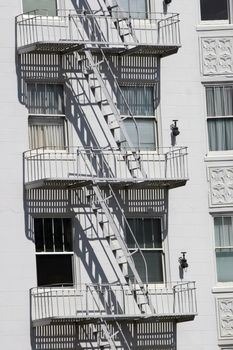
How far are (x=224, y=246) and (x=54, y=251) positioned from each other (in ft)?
14.1

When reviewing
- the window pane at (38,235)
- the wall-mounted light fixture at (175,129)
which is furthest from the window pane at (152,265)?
the wall-mounted light fixture at (175,129)

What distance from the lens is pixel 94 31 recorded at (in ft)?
172

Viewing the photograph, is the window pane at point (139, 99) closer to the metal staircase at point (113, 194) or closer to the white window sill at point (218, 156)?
the metal staircase at point (113, 194)

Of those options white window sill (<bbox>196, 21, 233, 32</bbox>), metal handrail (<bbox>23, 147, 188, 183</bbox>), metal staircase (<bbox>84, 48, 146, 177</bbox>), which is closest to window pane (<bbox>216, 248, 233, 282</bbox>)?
metal handrail (<bbox>23, 147, 188, 183</bbox>)

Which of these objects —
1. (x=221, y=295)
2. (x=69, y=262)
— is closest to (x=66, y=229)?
(x=69, y=262)

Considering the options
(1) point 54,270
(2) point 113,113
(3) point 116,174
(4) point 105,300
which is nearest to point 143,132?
(2) point 113,113

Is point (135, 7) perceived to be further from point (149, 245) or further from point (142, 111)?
point (149, 245)

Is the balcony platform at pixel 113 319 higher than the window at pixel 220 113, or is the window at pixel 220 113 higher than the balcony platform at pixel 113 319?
the window at pixel 220 113

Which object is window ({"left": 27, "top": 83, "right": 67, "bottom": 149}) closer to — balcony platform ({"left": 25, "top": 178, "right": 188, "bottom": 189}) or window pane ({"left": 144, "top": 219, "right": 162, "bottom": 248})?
balcony platform ({"left": 25, "top": 178, "right": 188, "bottom": 189})

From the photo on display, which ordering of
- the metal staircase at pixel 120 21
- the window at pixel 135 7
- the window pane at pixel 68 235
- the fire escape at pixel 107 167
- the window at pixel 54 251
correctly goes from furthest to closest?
the window at pixel 135 7 → the metal staircase at pixel 120 21 → the window pane at pixel 68 235 → the window at pixel 54 251 → the fire escape at pixel 107 167

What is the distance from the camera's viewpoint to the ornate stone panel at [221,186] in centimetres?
5306

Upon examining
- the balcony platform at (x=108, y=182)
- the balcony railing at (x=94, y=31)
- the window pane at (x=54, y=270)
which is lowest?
the window pane at (x=54, y=270)

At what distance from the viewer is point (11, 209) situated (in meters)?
51.0

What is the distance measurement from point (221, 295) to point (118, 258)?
265 cm
